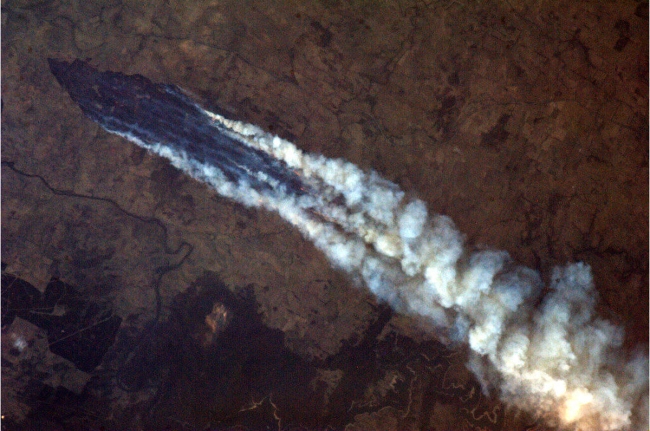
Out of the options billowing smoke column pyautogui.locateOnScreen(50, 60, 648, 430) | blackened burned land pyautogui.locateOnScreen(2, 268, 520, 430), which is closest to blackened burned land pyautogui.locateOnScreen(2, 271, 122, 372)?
blackened burned land pyautogui.locateOnScreen(2, 268, 520, 430)

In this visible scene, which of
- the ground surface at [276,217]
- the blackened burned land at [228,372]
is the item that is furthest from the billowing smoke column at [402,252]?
the blackened burned land at [228,372]

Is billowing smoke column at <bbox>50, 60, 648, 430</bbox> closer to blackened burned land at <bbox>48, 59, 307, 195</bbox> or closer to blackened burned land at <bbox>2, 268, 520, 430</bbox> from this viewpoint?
blackened burned land at <bbox>48, 59, 307, 195</bbox>

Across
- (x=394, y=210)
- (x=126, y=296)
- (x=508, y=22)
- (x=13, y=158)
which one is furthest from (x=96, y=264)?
(x=508, y=22)

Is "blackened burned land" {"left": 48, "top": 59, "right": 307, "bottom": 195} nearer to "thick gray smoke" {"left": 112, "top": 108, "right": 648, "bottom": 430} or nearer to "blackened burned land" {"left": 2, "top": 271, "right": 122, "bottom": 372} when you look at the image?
"thick gray smoke" {"left": 112, "top": 108, "right": 648, "bottom": 430}

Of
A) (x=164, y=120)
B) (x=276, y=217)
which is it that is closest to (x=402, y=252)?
(x=276, y=217)

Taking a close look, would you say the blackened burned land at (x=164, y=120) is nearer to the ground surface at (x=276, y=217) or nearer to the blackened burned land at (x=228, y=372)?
the ground surface at (x=276, y=217)

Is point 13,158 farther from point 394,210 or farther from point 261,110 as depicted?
point 394,210

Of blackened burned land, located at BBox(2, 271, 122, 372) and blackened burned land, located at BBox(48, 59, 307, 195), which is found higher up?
blackened burned land, located at BBox(48, 59, 307, 195)
